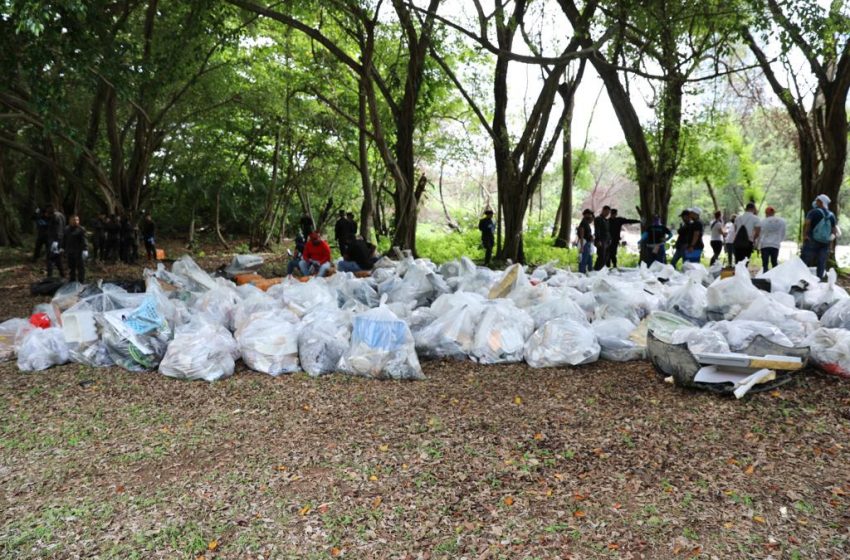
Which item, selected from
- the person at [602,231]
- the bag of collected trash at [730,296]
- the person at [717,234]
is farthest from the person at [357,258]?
the person at [717,234]

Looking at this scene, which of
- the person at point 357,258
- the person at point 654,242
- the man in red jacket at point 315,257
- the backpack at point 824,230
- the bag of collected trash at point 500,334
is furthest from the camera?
the person at point 654,242

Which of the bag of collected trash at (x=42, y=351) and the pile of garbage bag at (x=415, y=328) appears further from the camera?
the bag of collected trash at (x=42, y=351)

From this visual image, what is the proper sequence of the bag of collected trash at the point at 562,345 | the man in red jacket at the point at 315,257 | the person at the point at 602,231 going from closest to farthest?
the bag of collected trash at the point at 562,345 < the man in red jacket at the point at 315,257 < the person at the point at 602,231

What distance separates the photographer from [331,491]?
294 cm

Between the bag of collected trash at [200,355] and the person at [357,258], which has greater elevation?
the person at [357,258]

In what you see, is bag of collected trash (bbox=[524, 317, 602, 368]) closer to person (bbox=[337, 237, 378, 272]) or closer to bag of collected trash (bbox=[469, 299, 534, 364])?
bag of collected trash (bbox=[469, 299, 534, 364])

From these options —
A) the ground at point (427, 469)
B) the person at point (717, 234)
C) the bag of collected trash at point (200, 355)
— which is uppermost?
the person at point (717, 234)

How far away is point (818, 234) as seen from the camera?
7.52m

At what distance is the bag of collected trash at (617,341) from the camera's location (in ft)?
15.6

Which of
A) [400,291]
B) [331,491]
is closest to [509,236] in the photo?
[400,291]

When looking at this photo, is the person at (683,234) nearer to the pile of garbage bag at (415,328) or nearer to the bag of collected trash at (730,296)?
the pile of garbage bag at (415,328)

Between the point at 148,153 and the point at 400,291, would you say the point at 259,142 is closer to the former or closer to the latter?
the point at 148,153

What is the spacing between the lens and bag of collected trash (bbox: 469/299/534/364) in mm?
4883

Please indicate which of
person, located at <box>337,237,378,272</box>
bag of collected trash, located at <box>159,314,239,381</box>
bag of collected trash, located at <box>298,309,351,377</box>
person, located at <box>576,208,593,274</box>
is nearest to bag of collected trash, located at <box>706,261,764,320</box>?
bag of collected trash, located at <box>298,309,351,377</box>
